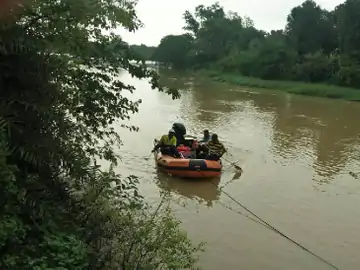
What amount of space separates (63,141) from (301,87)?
3885 centimetres

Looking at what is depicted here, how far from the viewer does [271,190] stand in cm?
1161

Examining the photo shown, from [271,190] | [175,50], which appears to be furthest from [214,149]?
[175,50]

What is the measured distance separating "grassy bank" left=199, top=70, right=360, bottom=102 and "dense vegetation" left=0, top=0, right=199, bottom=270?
106 ft

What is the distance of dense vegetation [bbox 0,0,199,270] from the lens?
13.4 ft

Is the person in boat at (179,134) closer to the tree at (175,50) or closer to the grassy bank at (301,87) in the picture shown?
the grassy bank at (301,87)

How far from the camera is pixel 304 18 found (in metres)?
49.5

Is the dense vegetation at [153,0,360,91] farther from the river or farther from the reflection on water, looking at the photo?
the reflection on water

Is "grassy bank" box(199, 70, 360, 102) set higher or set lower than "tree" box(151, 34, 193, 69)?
lower

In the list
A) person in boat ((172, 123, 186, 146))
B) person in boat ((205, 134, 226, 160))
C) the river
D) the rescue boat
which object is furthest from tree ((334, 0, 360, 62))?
the rescue boat

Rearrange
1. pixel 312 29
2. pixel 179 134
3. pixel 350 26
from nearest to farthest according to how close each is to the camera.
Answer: pixel 179 134, pixel 350 26, pixel 312 29

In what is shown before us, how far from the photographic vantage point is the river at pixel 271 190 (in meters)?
7.97

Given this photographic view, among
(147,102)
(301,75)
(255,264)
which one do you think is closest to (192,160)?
(255,264)

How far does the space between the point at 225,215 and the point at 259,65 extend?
45.8m

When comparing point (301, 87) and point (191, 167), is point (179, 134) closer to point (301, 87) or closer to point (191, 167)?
point (191, 167)
